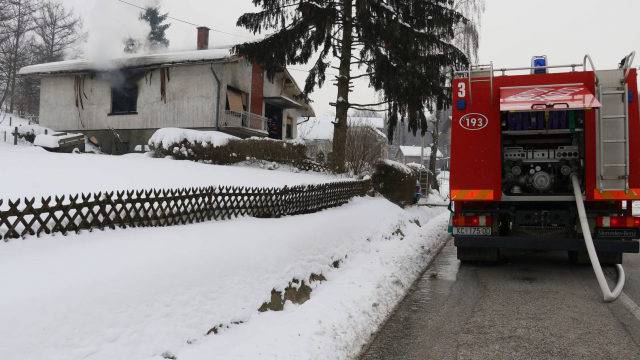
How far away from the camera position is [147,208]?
6.27 m

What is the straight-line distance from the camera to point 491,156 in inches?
289

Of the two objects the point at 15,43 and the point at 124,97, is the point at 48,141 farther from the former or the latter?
the point at 15,43

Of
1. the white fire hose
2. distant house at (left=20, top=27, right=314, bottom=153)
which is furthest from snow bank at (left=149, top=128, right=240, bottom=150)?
the white fire hose

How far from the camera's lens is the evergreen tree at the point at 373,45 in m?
14.9

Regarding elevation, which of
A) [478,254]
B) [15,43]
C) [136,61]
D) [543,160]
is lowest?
[478,254]

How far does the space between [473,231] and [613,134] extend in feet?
8.01

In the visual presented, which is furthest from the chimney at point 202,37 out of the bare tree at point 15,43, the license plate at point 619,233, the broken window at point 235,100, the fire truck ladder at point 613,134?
the license plate at point 619,233

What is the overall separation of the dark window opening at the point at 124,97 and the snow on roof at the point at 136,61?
3.27 ft

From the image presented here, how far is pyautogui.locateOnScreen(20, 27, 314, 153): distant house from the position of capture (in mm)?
24016

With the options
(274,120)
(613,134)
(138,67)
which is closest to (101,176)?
(613,134)

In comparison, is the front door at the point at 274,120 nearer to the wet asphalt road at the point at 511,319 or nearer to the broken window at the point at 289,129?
the broken window at the point at 289,129

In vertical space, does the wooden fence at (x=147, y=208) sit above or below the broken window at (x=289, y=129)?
below

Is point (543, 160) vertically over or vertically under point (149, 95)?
under

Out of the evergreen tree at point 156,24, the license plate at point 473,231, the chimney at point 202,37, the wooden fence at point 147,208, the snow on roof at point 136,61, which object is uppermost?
the evergreen tree at point 156,24
